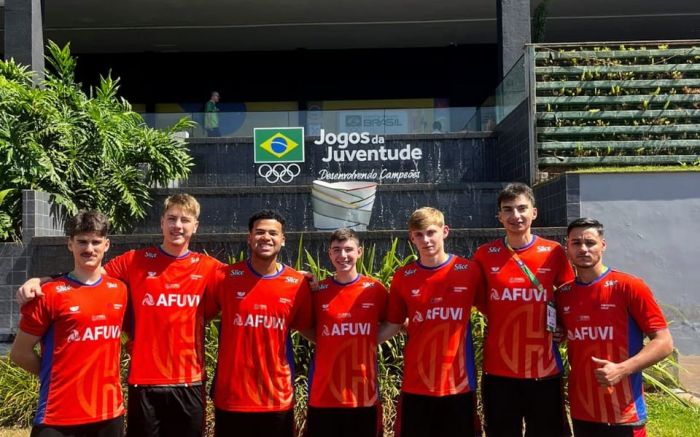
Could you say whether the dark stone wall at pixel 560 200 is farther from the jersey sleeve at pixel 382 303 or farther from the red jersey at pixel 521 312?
the jersey sleeve at pixel 382 303

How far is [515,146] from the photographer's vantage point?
1151 cm

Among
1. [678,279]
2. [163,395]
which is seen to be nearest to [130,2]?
[678,279]

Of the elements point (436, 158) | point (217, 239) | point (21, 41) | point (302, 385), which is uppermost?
point (21, 41)

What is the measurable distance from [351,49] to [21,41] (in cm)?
1082

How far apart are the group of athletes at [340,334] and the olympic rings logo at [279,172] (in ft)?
27.2

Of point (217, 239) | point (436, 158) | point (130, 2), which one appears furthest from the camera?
point (130, 2)

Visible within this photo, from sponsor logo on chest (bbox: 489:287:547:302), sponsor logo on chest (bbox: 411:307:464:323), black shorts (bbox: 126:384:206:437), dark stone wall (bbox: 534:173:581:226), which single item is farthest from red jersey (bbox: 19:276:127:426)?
dark stone wall (bbox: 534:173:581:226)

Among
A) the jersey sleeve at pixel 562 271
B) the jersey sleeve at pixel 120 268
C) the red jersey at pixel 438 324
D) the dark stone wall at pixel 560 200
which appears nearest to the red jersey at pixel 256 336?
the jersey sleeve at pixel 120 268

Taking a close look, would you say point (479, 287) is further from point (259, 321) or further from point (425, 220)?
point (259, 321)

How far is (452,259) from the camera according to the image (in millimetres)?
4770

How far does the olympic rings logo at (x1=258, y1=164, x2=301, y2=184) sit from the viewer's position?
13.1 meters

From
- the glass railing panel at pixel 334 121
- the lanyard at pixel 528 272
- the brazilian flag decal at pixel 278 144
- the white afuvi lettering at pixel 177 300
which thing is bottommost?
the white afuvi lettering at pixel 177 300

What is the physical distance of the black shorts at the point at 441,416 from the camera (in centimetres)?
446

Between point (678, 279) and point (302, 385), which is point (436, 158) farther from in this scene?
point (302, 385)
